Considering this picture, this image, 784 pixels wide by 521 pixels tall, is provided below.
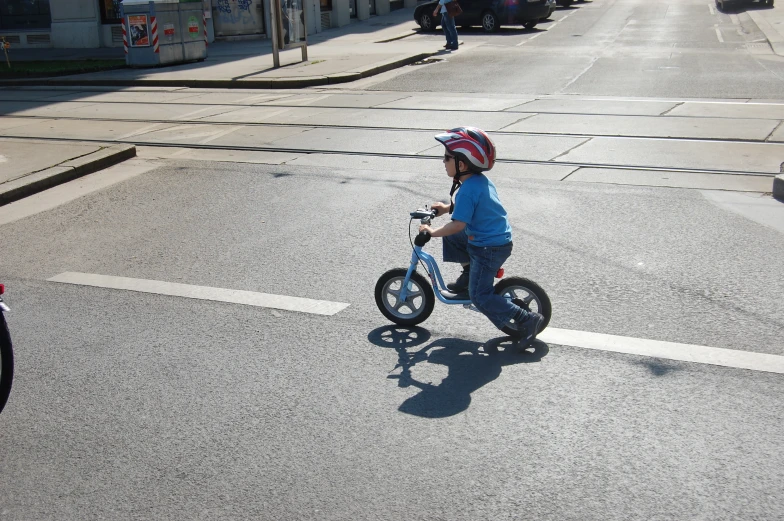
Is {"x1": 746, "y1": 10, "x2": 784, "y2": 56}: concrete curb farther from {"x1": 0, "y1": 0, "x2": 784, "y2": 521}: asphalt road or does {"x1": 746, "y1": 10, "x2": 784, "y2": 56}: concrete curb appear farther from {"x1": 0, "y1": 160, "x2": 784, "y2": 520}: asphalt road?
{"x1": 0, "y1": 160, "x2": 784, "y2": 520}: asphalt road

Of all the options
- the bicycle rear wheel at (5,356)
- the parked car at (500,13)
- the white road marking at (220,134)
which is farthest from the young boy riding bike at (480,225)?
the parked car at (500,13)

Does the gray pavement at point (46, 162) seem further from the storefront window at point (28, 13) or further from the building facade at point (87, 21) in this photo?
the storefront window at point (28, 13)

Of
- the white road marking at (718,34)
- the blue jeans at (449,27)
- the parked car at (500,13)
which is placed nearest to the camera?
the blue jeans at (449,27)

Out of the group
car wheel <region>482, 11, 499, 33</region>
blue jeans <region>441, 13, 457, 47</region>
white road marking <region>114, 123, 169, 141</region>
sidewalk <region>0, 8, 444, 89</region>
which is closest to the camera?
white road marking <region>114, 123, 169, 141</region>

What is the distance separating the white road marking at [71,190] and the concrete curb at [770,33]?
640 inches

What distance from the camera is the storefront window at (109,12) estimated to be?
28453mm

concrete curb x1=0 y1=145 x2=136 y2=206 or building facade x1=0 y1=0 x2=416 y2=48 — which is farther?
building facade x1=0 y1=0 x2=416 y2=48

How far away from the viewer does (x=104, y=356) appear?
16.9ft

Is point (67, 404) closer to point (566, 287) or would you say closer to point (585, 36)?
point (566, 287)

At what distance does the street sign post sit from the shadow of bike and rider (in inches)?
605

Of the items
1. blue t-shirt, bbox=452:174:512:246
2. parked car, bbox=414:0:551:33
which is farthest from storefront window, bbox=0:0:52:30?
blue t-shirt, bbox=452:174:512:246

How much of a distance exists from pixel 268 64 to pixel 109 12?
10398 millimetres

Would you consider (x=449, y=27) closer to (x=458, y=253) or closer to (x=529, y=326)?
(x=458, y=253)

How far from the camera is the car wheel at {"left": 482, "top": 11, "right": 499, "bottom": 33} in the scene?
27938mm
